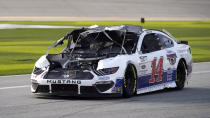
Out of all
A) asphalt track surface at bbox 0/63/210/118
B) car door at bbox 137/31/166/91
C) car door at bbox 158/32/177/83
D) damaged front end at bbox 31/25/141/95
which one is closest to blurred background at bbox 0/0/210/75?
car door at bbox 158/32/177/83

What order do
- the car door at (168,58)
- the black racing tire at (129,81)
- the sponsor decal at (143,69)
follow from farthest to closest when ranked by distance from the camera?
the car door at (168,58) → the sponsor decal at (143,69) → the black racing tire at (129,81)

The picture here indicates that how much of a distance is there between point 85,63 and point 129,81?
34.3 inches

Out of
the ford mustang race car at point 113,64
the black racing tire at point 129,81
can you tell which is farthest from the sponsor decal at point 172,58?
the black racing tire at point 129,81

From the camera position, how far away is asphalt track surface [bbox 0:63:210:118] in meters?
9.09

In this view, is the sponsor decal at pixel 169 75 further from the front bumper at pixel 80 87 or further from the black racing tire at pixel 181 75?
the front bumper at pixel 80 87

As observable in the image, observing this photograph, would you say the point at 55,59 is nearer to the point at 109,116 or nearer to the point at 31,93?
the point at 31,93

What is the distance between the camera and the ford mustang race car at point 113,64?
35.9ft

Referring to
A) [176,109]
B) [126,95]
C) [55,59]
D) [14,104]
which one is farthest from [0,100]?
[176,109]

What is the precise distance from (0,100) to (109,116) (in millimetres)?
2746

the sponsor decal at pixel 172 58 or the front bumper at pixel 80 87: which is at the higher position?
the sponsor decal at pixel 172 58

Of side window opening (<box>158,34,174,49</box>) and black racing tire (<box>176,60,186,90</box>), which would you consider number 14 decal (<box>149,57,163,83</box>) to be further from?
black racing tire (<box>176,60,186,90</box>)

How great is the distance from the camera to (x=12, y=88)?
13.1 meters
